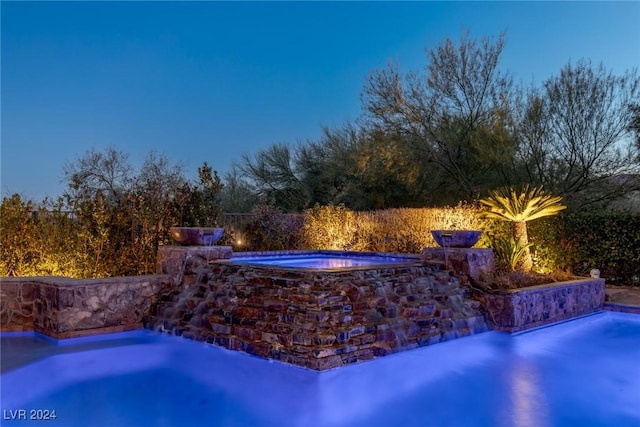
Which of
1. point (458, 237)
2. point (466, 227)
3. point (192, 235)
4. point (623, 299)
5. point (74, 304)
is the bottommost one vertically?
point (623, 299)

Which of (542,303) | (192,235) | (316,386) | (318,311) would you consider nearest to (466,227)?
(542,303)

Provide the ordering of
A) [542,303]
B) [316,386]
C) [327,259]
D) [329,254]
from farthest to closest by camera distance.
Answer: [329,254] → [327,259] → [542,303] → [316,386]

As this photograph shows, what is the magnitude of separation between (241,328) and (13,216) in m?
4.26

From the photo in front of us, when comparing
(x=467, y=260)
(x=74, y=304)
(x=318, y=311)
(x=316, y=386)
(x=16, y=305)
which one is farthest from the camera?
(x=467, y=260)

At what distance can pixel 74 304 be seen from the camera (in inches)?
257

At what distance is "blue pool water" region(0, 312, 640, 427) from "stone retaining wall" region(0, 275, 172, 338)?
26 centimetres

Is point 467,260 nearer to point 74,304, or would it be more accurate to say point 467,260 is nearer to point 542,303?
point 542,303

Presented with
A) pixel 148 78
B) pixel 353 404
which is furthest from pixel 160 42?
pixel 353 404

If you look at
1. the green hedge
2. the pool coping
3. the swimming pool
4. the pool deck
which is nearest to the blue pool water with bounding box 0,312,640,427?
the pool coping

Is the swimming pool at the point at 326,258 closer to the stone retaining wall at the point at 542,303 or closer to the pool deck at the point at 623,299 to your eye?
the stone retaining wall at the point at 542,303

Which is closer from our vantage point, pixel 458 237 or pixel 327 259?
pixel 458 237

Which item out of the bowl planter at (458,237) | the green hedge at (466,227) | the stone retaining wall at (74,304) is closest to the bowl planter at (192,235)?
the stone retaining wall at (74,304)

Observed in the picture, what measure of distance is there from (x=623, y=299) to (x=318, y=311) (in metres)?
7.11

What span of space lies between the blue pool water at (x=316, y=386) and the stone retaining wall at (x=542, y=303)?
2.67 feet
